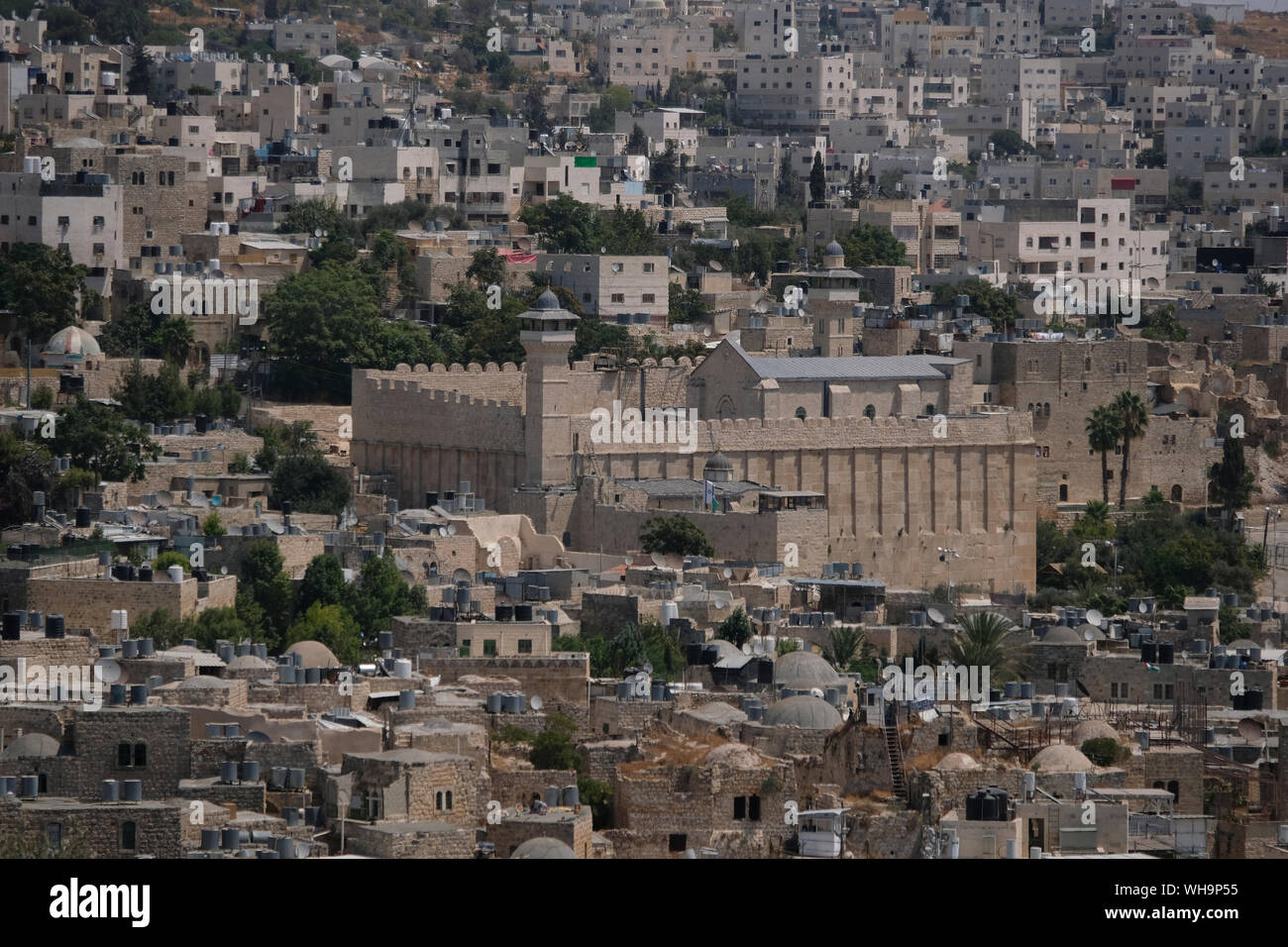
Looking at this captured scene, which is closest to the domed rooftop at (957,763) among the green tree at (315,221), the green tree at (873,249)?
the green tree at (315,221)

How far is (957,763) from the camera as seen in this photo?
3303cm

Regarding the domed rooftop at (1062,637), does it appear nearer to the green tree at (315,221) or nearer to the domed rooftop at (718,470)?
the domed rooftop at (718,470)

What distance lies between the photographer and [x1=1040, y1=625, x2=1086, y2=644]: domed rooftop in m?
46.5

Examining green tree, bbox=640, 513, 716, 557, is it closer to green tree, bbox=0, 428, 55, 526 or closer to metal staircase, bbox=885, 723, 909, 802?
green tree, bbox=0, 428, 55, 526

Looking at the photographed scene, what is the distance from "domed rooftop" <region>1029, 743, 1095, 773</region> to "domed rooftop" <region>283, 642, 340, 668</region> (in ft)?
31.2

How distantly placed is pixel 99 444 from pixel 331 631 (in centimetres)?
1572

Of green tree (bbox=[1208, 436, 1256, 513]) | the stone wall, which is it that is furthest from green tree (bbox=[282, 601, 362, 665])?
green tree (bbox=[1208, 436, 1256, 513])

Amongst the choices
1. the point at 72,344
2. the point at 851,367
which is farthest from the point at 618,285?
the point at 72,344

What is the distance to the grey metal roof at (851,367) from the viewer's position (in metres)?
66.4

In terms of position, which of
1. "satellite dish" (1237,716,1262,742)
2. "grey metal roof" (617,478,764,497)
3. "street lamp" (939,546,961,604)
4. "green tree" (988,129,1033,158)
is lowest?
Result: "street lamp" (939,546,961,604)

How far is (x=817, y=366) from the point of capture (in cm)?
6731

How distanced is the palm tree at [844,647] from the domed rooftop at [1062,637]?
2.49m

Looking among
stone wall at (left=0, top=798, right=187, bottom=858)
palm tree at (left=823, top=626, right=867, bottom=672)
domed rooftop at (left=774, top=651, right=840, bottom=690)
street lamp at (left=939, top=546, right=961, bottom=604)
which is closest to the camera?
stone wall at (left=0, top=798, right=187, bottom=858)

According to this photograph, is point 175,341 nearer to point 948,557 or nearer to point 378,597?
point 948,557
